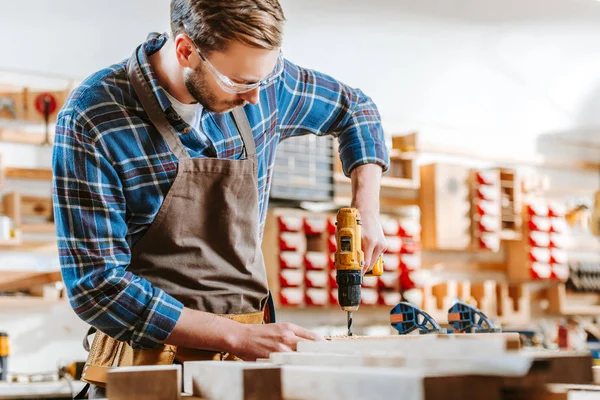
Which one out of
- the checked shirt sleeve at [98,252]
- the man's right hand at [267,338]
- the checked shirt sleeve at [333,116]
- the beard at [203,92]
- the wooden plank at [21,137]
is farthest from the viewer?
the wooden plank at [21,137]

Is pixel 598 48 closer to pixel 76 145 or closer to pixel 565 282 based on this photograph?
pixel 565 282

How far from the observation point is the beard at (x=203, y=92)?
1719 mm

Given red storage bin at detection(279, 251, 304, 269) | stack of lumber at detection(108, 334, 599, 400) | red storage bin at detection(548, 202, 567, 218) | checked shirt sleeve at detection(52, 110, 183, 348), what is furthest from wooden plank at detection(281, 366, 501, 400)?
red storage bin at detection(548, 202, 567, 218)

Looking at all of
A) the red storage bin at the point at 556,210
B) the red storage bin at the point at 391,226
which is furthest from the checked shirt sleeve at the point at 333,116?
the red storage bin at the point at 556,210

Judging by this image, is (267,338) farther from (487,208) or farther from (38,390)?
(487,208)

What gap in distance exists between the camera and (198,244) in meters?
1.83

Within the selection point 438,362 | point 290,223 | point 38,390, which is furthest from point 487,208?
point 438,362

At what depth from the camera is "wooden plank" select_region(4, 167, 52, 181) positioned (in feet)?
15.0

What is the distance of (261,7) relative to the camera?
5.48 ft

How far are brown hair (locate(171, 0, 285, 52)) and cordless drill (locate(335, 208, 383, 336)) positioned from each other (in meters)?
0.51

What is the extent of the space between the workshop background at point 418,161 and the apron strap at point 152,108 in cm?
275

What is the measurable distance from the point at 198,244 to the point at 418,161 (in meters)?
4.54

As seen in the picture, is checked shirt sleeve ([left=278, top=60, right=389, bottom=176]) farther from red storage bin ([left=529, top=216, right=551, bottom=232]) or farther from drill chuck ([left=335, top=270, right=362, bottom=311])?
red storage bin ([left=529, top=216, right=551, bottom=232])

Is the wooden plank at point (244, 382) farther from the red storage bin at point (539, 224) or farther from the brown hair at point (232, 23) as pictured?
the red storage bin at point (539, 224)
